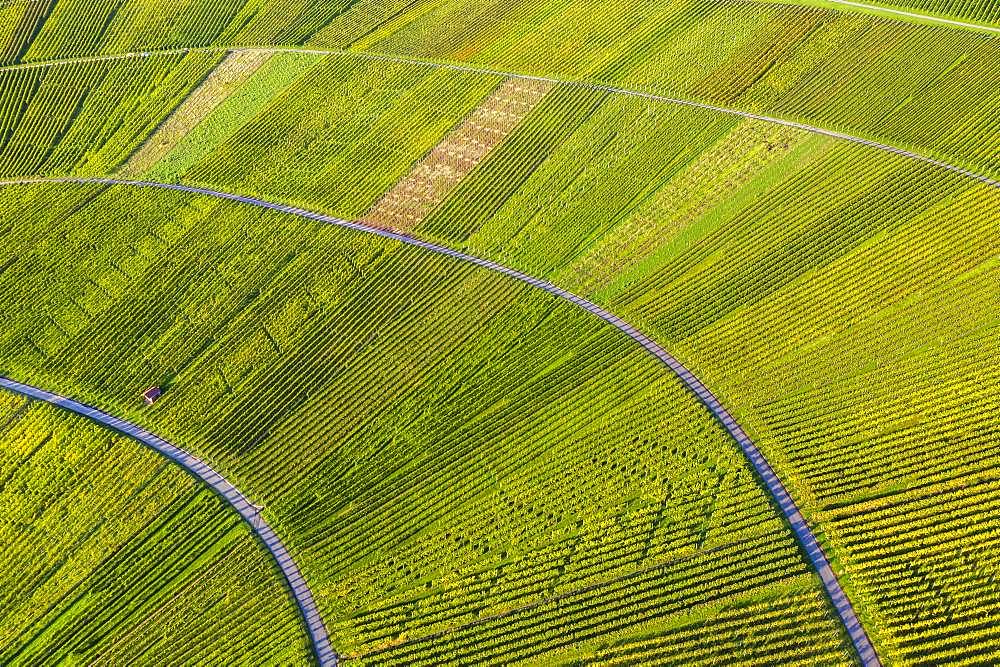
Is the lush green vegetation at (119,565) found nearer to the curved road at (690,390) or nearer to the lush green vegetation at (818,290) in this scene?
the curved road at (690,390)

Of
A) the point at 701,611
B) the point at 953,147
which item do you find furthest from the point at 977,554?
the point at 953,147

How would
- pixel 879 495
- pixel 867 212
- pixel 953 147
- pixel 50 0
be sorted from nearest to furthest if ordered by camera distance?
pixel 879 495 → pixel 867 212 → pixel 953 147 → pixel 50 0

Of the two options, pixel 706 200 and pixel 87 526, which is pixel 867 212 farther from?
pixel 87 526

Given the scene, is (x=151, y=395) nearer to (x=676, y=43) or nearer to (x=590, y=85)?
(x=590, y=85)

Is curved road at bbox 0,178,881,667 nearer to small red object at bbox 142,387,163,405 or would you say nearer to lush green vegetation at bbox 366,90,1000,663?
lush green vegetation at bbox 366,90,1000,663

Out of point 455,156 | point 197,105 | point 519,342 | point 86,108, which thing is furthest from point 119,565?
point 86,108

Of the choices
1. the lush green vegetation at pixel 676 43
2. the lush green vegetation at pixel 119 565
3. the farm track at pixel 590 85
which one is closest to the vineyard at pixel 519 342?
the lush green vegetation at pixel 119 565

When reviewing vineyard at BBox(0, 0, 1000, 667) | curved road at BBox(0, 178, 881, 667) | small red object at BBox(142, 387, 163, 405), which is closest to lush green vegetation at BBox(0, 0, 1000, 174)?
Result: vineyard at BBox(0, 0, 1000, 667)
